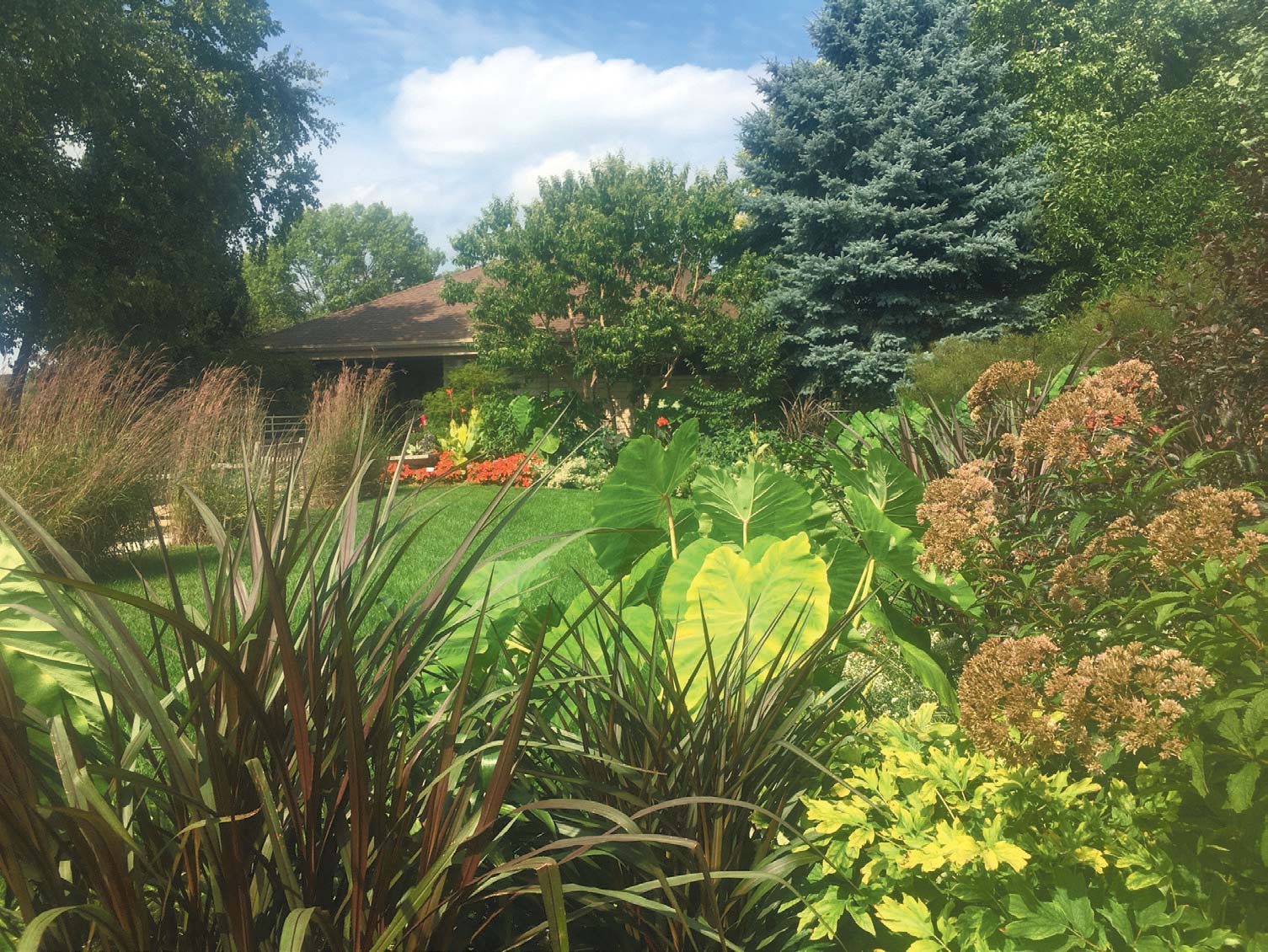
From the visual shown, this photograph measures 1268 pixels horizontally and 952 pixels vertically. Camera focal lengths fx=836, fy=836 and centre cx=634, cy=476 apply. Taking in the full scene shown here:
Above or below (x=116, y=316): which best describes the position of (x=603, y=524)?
below

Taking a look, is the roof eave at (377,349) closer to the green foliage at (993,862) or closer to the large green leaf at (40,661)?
the large green leaf at (40,661)

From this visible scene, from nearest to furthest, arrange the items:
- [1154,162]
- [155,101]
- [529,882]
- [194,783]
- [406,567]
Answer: [194,783] → [529,882] → [406,567] → [1154,162] → [155,101]

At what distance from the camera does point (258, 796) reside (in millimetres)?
1018

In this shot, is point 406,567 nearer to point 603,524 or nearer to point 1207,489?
point 603,524

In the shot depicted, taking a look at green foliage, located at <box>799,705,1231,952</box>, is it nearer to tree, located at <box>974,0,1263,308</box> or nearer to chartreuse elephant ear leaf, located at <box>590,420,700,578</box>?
chartreuse elephant ear leaf, located at <box>590,420,700,578</box>

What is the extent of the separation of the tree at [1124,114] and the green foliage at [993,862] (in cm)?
1338

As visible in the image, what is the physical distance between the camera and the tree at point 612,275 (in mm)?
14336

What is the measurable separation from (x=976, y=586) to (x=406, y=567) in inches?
182

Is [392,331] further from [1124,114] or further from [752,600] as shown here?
[752,600]

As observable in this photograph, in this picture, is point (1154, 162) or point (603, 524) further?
point (1154, 162)

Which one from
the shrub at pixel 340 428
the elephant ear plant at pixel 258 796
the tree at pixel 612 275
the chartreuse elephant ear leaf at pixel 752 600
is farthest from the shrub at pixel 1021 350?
the elephant ear plant at pixel 258 796

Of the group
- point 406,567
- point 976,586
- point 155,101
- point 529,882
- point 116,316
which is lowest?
point 406,567

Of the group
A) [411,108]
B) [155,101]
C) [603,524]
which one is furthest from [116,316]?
[603,524]

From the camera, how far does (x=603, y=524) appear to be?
2264 millimetres
